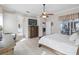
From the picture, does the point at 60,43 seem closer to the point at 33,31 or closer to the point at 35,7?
the point at 33,31

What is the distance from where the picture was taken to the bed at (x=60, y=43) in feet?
4.62

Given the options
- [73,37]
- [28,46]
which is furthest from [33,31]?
[73,37]

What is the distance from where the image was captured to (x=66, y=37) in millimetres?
1598

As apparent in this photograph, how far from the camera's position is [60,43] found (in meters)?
1.57

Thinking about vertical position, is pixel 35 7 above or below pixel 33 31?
above

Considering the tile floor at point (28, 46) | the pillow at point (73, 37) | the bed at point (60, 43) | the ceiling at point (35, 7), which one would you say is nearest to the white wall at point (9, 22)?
the ceiling at point (35, 7)

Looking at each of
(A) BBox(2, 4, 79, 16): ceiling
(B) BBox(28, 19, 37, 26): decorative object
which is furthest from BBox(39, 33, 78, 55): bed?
(A) BBox(2, 4, 79, 16): ceiling

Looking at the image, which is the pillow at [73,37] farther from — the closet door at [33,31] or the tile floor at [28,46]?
the closet door at [33,31]

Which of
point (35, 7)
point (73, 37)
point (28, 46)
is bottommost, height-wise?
point (28, 46)

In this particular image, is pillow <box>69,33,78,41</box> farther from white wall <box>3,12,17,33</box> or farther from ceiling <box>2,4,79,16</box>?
white wall <box>3,12,17,33</box>
